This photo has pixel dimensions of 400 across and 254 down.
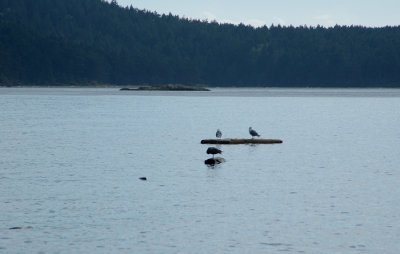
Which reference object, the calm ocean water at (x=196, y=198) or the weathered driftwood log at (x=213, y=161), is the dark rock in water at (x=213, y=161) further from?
the calm ocean water at (x=196, y=198)

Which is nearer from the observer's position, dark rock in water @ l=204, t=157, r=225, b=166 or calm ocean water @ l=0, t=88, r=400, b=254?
calm ocean water @ l=0, t=88, r=400, b=254

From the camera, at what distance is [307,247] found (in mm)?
19328

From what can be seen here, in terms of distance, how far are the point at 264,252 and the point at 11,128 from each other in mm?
51288

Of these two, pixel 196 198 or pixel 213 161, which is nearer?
pixel 196 198

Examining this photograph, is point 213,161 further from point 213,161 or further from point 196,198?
point 196,198

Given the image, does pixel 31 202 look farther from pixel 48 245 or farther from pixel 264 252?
pixel 264 252

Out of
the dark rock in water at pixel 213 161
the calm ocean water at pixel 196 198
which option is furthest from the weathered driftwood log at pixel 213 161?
the calm ocean water at pixel 196 198

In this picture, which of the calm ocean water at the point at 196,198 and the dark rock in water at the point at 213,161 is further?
the dark rock in water at the point at 213,161

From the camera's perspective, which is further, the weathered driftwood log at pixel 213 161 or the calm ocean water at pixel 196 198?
the weathered driftwood log at pixel 213 161

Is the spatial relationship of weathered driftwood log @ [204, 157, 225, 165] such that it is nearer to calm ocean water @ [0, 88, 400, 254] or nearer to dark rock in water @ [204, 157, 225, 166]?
dark rock in water @ [204, 157, 225, 166]

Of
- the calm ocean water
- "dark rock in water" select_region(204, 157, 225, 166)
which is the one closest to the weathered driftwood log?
"dark rock in water" select_region(204, 157, 225, 166)

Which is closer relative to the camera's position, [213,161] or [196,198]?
[196,198]

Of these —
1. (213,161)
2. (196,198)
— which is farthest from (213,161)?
(196,198)

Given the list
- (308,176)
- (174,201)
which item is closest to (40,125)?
(308,176)
